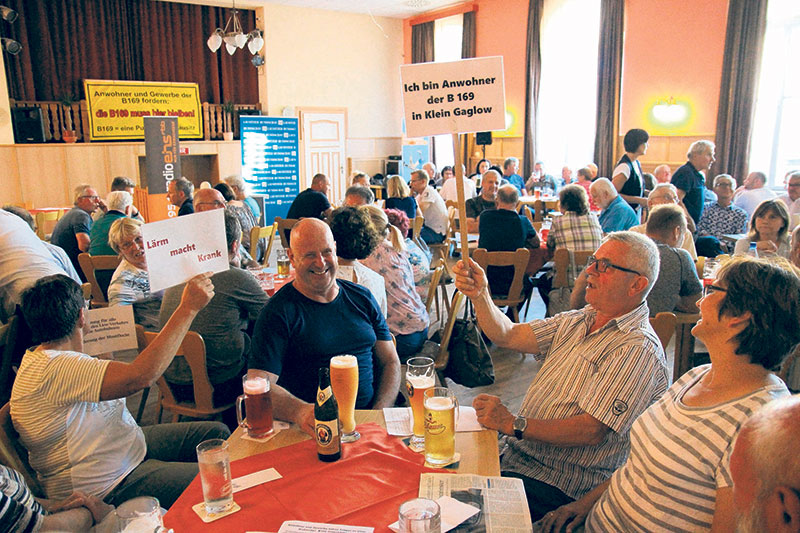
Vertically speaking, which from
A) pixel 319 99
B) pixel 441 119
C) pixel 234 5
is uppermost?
pixel 234 5

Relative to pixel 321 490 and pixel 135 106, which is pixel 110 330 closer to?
pixel 321 490

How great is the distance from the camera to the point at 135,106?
35.5 feet

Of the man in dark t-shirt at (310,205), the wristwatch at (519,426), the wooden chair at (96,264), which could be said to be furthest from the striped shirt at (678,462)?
the man in dark t-shirt at (310,205)

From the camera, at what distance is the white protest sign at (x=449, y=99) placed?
197cm

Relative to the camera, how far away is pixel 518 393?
3.98 meters

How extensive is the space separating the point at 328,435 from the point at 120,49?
11.8 metres

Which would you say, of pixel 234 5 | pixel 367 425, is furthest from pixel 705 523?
pixel 234 5

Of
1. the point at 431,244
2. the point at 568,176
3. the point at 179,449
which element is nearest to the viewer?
the point at 179,449

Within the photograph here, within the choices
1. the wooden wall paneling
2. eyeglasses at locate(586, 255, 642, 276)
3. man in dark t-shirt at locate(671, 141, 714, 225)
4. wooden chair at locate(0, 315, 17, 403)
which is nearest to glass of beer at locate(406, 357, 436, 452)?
eyeglasses at locate(586, 255, 642, 276)

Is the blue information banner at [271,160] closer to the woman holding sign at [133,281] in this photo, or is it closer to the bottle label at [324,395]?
the woman holding sign at [133,281]

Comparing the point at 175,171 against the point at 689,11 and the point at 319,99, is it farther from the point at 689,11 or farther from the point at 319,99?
the point at 689,11

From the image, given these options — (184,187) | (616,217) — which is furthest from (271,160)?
(616,217)

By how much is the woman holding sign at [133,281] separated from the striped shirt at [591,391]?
228 centimetres

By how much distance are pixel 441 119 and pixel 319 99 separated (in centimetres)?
1138
